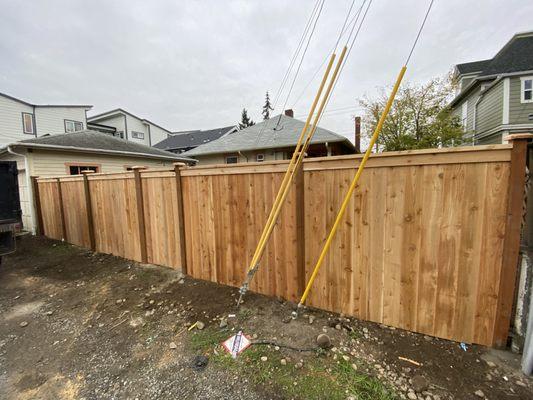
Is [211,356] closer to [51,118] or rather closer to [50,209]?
[50,209]

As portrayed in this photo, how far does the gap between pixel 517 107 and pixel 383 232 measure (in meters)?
13.1

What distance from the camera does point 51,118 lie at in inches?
669

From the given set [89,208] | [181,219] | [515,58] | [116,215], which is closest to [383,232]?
[181,219]

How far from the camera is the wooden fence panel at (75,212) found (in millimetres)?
5287

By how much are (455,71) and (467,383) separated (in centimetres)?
1918

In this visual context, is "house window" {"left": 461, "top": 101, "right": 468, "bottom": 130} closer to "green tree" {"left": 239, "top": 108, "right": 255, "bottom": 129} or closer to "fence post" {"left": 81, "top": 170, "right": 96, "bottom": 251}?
"fence post" {"left": 81, "top": 170, "right": 96, "bottom": 251}

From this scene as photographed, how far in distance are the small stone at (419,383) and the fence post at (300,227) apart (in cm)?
124

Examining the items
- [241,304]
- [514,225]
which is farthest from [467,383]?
[241,304]

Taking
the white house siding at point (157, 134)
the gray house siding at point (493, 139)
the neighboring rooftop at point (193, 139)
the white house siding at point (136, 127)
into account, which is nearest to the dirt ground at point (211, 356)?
the gray house siding at point (493, 139)

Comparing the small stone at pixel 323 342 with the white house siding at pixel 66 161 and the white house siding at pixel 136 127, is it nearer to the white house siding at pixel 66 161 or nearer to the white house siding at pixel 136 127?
the white house siding at pixel 66 161

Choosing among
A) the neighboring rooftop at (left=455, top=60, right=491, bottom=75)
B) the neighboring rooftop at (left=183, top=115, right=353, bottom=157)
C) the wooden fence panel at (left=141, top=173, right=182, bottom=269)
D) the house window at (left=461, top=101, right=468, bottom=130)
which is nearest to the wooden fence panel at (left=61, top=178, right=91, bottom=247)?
the wooden fence panel at (left=141, top=173, right=182, bottom=269)

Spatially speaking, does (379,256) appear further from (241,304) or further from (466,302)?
(241,304)

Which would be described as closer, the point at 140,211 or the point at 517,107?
the point at 140,211

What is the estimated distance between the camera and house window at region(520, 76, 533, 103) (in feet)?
32.0
